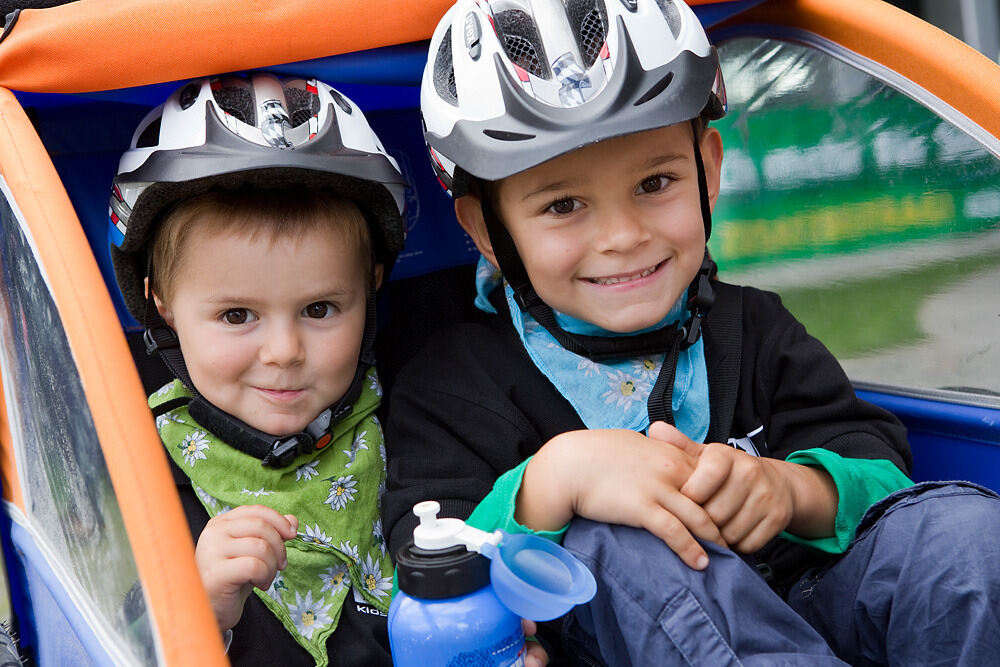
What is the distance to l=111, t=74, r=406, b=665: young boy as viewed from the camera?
5.59 ft

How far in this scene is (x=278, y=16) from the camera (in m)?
1.66

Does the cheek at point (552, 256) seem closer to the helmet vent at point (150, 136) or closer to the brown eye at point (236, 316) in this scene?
the brown eye at point (236, 316)

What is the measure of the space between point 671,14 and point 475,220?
518 mm

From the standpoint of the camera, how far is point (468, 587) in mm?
1207

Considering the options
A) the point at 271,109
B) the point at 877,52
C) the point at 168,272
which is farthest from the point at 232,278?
the point at 877,52

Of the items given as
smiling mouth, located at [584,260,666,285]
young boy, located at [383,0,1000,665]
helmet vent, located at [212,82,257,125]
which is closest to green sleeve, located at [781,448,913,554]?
young boy, located at [383,0,1000,665]

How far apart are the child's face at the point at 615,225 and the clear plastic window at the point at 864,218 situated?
54 centimetres

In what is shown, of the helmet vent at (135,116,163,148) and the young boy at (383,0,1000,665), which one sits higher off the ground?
the helmet vent at (135,116,163,148)

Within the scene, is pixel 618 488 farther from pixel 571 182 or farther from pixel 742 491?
pixel 571 182

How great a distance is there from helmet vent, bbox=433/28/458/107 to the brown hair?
0.28 meters

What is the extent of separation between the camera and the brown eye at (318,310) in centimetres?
181

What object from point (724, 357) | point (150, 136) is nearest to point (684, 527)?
point (724, 357)

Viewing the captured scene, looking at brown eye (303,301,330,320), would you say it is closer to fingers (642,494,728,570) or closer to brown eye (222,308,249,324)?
brown eye (222,308,249,324)

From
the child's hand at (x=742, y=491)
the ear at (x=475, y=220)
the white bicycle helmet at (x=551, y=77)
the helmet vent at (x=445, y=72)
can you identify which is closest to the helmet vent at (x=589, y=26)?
the white bicycle helmet at (x=551, y=77)
